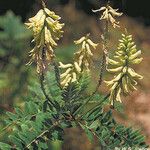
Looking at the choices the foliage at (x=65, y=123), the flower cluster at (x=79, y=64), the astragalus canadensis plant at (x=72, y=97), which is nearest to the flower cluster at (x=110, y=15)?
the astragalus canadensis plant at (x=72, y=97)

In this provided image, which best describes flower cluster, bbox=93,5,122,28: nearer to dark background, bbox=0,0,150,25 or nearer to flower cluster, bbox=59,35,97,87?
flower cluster, bbox=59,35,97,87

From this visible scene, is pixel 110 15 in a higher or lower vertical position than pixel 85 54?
higher

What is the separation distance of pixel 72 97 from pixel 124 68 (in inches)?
10.4

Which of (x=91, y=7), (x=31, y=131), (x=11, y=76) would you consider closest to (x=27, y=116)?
(x=31, y=131)

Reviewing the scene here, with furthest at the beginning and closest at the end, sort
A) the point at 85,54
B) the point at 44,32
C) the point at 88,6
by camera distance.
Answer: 1. the point at 88,6
2. the point at 85,54
3. the point at 44,32

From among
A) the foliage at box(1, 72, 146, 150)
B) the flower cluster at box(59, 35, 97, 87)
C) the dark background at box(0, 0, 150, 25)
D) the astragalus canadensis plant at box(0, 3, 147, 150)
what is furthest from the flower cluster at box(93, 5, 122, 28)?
the dark background at box(0, 0, 150, 25)

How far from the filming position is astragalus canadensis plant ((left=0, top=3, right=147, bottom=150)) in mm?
1877

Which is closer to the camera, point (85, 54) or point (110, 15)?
point (110, 15)

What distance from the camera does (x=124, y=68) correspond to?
1905 mm

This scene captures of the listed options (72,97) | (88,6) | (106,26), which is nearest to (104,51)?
(106,26)

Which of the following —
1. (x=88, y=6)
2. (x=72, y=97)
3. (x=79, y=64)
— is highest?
(x=88, y=6)

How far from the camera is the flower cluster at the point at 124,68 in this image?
1.86 m

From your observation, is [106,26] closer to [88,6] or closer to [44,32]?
[44,32]

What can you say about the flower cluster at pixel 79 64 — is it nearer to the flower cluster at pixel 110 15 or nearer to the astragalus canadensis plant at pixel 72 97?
the astragalus canadensis plant at pixel 72 97
